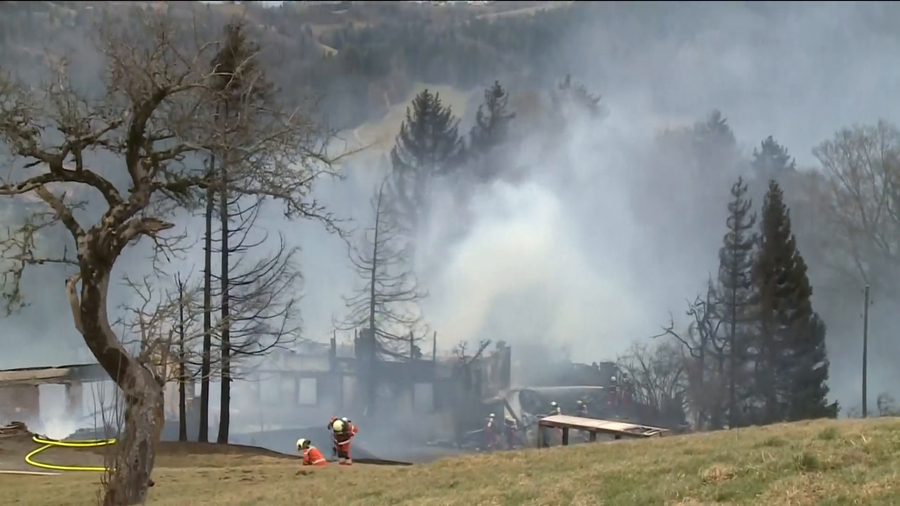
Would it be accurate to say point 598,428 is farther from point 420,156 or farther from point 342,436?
point 420,156

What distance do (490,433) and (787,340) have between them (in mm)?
9104

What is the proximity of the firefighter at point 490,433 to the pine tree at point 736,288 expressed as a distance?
693 cm

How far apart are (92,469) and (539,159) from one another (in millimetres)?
22359

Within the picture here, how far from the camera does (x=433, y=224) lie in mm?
31734

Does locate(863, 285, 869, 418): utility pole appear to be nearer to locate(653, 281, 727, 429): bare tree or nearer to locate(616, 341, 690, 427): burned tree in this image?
locate(653, 281, 727, 429): bare tree

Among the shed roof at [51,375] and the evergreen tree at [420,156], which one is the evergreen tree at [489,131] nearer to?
the evergreen tree at [420,156]

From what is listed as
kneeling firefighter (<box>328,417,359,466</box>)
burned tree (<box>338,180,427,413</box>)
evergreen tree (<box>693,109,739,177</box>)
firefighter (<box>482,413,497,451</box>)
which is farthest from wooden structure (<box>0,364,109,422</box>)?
evergreen tree (<box>693,109,739,177</box>)

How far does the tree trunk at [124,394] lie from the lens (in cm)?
846

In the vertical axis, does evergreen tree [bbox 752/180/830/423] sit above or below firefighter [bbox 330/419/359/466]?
above

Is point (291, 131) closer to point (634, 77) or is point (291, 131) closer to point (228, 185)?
point (228, 185)

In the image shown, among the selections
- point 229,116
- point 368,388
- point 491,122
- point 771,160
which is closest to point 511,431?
point 368,388

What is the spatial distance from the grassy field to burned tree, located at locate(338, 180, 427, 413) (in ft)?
54.8

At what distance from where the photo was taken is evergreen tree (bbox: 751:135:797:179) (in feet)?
97.2

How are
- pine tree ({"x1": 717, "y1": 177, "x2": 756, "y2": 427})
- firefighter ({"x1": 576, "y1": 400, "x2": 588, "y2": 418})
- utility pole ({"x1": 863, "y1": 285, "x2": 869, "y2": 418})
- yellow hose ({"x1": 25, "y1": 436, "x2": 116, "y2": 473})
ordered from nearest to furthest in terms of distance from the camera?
yellow hose ({"x1": 25, "y1": 436, "x2": 116, "y2": 473})
utility pole ({"x1": 863, "y1": 285, "x2": 869, "y2": 418})
pine tree ({"x1": 717, "y1": 177, "x2": 756, "y2": 427})
firefighter ({"x1": 576, "y1": 400, "x2": 588, "y2": 418})
